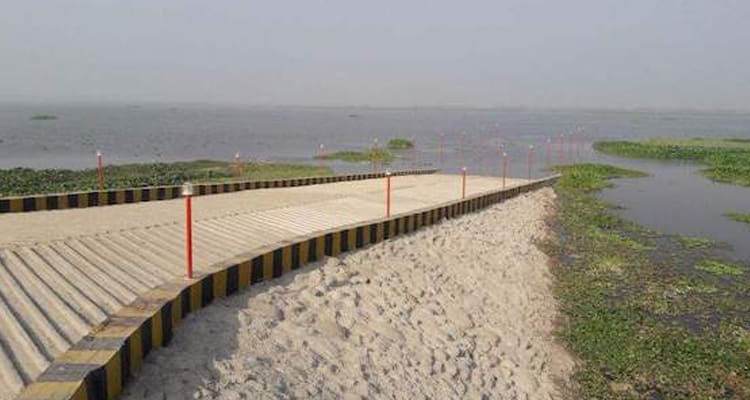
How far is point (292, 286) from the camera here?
7.85m

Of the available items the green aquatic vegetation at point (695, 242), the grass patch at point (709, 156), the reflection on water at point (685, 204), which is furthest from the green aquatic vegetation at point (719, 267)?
the grass patch at point (709, 156)

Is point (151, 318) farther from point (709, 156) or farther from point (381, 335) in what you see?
point (709, 156)

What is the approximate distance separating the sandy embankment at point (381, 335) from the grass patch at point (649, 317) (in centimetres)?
51

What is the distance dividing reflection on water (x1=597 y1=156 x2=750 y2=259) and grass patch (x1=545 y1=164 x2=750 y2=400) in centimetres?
183

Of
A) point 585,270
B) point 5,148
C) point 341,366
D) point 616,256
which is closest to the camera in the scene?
point 341,366

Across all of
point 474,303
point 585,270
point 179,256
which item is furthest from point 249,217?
point 585,270

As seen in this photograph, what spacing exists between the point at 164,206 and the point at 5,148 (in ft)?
129

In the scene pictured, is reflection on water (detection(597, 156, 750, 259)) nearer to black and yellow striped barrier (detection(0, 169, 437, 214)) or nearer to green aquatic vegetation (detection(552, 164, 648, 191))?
green aquatic vegetation (detection(552, 164, 648, 191))

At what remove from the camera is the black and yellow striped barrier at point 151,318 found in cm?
407

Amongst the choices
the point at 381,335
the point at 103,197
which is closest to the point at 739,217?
the point at 381,335

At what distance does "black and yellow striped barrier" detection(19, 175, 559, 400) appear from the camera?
4.07 metres

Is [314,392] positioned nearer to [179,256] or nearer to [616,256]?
[179,256]

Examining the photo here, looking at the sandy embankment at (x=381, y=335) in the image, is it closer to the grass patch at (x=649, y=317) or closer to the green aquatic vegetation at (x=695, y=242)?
the grass patch at (x=649, y=317)

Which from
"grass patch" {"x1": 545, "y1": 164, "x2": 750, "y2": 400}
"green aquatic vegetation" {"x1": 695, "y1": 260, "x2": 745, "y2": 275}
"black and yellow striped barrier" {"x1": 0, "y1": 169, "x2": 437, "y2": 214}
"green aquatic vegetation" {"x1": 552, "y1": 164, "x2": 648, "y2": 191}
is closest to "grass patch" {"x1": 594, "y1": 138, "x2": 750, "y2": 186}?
"green aquatic vegetation" {"x1": 552, "y1": 164, "x2": 648, "y2": 191}
